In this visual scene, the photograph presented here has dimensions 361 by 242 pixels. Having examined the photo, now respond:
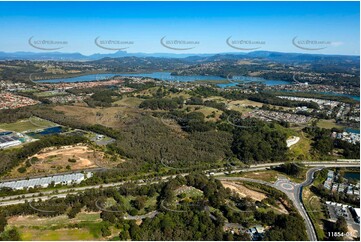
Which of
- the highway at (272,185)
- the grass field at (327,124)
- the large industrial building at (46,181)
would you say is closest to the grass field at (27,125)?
the large industrial building at (46,181)

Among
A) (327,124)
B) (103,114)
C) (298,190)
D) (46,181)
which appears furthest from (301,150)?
(103,114)

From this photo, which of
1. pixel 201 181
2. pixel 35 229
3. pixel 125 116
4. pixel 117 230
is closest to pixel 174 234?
pixel 117 230

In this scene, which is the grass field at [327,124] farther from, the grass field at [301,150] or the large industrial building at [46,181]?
the large industrial building at [46,181]

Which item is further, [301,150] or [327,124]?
[327,124]

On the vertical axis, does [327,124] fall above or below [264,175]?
above

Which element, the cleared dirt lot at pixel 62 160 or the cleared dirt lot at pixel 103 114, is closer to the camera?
the cleared dirt lot at pixel 62 160

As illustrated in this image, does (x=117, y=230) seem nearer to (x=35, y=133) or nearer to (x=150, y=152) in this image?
(x=150, y=152)

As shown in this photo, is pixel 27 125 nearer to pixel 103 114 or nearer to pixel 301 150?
pixel 103 114

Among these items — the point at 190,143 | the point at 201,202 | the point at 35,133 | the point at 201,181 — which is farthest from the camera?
the point at 35,133

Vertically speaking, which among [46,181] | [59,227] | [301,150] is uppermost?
[46,181]
